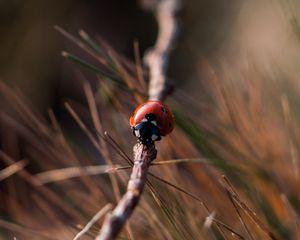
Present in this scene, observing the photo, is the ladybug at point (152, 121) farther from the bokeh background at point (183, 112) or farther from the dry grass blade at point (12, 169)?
the dry grass blade at point (12, 169)

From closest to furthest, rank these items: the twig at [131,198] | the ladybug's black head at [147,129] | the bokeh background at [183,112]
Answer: the twig at [131,198], the ladybug's black head at [147,129], the bokeh background at [183,112]

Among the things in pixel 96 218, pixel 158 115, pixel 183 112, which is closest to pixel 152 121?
pixel 158 115

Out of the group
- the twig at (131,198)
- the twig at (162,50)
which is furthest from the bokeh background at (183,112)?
the twig at (131,198)

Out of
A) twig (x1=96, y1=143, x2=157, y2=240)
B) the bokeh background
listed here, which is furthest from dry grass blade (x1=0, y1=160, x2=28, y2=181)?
twig (x1=96, y1=143, x2=157, y2=240)

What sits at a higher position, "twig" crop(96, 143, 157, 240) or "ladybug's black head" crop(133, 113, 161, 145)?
"ladybug's black head" crop(133, 113, 161, 145)

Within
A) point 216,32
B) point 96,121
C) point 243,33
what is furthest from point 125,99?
point 216,32

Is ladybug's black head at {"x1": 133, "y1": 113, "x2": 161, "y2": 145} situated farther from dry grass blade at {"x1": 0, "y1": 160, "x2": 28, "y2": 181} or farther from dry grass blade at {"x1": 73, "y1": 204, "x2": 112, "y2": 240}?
dry grass blade at {"x1": 0, "y1": 160, "x2": 28, "y2": 181}

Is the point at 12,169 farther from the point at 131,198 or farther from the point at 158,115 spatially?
the point at 131,198
